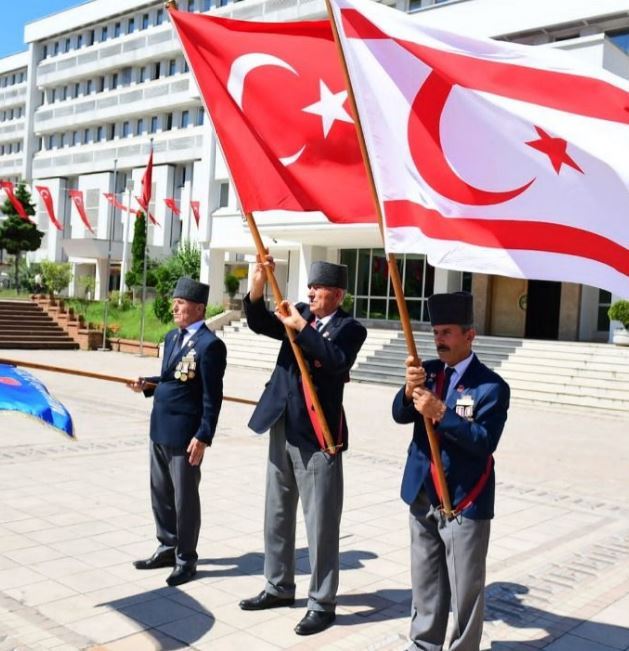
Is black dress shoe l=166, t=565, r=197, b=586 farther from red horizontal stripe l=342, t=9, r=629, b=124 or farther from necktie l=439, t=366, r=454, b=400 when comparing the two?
red horizontal stripe l=342, t=9, r=629, b=124

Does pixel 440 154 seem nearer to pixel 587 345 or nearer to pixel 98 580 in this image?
pixel 98 580

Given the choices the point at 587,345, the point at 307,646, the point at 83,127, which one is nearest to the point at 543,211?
the point at 307,646

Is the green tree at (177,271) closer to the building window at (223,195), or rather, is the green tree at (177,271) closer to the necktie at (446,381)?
the building window at (223,195)

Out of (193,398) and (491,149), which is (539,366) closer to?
(193,398)

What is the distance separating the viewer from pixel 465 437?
11.8ft

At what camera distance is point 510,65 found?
3.87 m

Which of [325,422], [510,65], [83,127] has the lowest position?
[325,422]

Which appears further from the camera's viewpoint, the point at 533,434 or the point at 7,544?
the point at 533,434

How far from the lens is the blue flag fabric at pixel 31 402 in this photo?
362 centimetres

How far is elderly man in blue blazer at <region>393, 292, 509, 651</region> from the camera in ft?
12.2

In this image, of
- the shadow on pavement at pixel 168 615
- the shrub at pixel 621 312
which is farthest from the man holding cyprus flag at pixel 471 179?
the shrub at pixel 621 312

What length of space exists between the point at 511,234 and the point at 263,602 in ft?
8.99

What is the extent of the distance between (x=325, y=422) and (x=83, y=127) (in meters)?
59.3

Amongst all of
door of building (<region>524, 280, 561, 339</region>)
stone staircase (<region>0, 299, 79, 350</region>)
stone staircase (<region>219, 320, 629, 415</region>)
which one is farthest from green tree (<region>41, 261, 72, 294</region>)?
door of building (<region>524, 280, 561, 339</region>)
